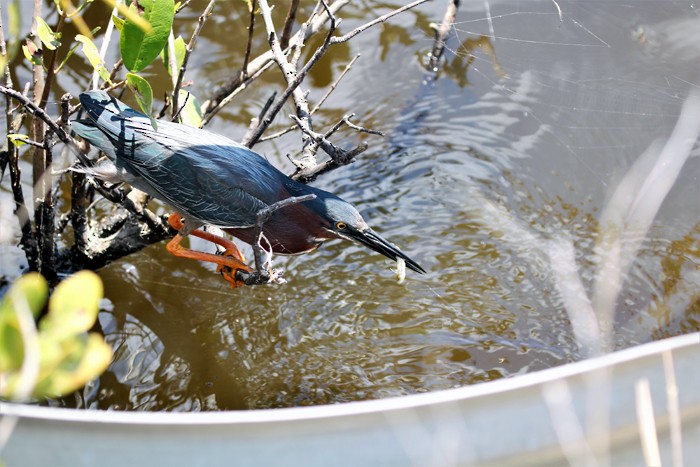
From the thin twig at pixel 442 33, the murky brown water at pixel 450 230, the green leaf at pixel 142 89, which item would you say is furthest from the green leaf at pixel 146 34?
the thin twig at pixel 442 33

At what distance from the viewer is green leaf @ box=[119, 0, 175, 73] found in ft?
7.20

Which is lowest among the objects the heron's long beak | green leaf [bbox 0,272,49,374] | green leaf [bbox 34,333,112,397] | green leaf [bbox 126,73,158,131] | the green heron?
green leaf [bbox 34,333,112,397]

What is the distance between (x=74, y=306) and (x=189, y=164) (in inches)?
74.2

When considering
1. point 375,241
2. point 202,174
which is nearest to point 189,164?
point 202,174

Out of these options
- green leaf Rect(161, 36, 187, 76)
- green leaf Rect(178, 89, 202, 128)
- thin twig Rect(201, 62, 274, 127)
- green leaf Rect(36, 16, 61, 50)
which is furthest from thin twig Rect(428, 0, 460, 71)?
green leaf Rect(36, 16, 61, 50)

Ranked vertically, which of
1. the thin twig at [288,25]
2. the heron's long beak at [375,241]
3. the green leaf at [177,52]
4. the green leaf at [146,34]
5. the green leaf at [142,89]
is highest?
the thin twig at [288,25]

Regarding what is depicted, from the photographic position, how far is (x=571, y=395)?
1.47 meters

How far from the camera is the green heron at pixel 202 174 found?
278 cm

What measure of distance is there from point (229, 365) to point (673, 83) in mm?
2391

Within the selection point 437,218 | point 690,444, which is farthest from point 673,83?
point 690,444

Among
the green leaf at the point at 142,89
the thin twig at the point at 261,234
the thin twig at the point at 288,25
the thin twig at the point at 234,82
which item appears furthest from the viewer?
the thin twig at the point at 234,82

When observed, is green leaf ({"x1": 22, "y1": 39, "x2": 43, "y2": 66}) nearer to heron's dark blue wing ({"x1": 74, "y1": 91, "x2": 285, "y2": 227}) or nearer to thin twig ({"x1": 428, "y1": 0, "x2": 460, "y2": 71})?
heron's dark blue wing ({"x1": 74, "y1": 91, "x2": 285, "y2": 227})

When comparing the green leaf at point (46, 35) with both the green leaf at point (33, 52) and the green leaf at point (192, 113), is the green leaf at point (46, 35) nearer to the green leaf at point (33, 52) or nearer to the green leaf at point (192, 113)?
the green leaf at point (33, 52)

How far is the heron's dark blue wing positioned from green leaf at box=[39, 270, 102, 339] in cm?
183
